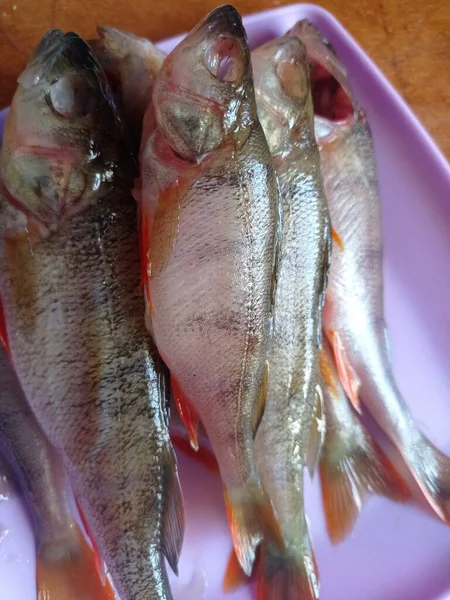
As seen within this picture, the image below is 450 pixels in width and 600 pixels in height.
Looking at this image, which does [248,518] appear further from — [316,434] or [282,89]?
[282,89]

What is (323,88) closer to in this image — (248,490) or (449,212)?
(449,212)

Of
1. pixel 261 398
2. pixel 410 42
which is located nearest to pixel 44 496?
pixel 261 398

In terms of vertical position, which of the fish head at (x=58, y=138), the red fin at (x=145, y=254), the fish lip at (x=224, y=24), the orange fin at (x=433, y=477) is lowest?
the orange fin at (x=433, y=477)

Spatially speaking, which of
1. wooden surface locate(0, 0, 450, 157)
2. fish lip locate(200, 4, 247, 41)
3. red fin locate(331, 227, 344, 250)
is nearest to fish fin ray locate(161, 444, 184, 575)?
red fin locate(331, 227, 344, 250)

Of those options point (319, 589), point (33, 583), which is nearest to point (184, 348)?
point (33, 583)

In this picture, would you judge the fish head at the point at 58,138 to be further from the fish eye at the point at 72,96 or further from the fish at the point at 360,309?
the fish at the point at 360,309

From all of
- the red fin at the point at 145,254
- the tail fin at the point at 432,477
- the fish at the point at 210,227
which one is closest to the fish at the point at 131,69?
the fish at the point at 210,227
